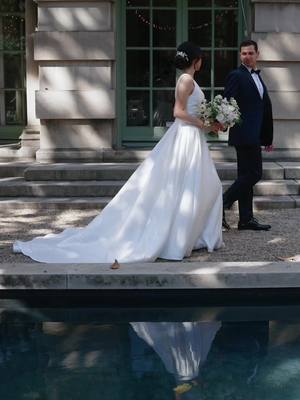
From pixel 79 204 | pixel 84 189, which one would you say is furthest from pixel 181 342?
pixel 84 189

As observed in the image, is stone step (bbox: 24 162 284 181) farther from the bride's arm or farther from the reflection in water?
the reflection in water

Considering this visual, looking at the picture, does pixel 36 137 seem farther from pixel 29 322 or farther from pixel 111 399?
pixel 111 399

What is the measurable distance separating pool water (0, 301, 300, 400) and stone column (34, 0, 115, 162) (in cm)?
527

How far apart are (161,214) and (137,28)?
5.48m

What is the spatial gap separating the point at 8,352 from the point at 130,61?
737 centimetres

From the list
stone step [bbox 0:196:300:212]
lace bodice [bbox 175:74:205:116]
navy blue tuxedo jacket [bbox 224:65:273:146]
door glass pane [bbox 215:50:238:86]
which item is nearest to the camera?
lace bodice [bbox 175:74:205:116]

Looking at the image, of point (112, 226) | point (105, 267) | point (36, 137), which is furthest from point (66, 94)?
point (105, 267)

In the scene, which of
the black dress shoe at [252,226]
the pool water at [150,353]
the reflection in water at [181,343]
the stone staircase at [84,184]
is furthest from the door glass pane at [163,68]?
the reflection in water at [181,343]

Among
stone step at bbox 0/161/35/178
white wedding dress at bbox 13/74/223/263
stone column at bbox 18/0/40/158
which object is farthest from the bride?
stone column at bbox 18/0/40/158

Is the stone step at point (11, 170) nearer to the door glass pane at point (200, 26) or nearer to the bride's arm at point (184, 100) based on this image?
the door glass pane at point (200, 26)

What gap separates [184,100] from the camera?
6848mm

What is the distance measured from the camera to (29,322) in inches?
221

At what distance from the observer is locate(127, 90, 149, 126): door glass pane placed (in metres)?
11.7

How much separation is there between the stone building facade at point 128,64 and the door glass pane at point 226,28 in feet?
0.05
